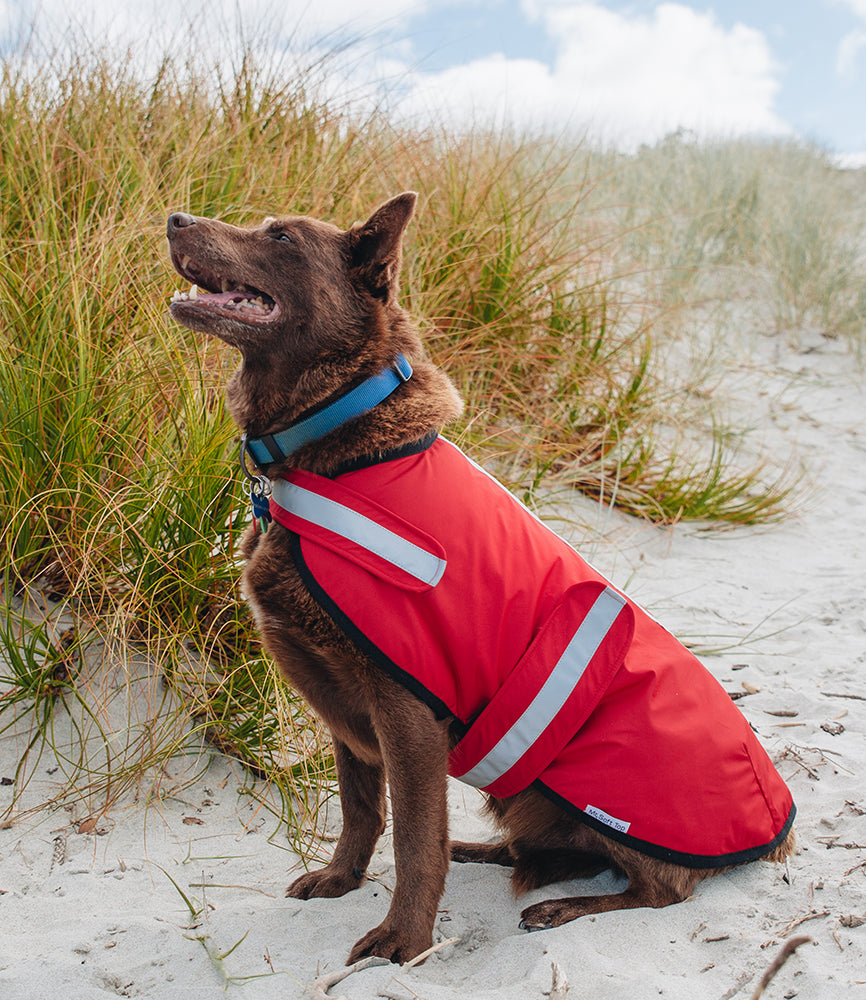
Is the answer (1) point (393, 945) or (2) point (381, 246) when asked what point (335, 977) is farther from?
(2) point (381, 246)

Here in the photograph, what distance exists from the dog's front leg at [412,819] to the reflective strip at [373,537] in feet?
0.99

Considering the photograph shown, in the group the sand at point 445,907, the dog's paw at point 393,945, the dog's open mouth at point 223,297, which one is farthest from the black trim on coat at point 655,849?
the dog's open mouth at point 223,297

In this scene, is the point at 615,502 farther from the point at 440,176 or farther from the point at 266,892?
the point at 266,892

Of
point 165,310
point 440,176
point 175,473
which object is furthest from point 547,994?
point 440,176

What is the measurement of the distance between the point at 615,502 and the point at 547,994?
3.45m

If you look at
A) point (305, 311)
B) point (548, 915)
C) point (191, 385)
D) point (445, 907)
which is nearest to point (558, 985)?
point (548, 915)

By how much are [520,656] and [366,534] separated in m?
0.49

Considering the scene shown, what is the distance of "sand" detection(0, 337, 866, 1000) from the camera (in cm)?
199

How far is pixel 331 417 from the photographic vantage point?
2172 millimetres

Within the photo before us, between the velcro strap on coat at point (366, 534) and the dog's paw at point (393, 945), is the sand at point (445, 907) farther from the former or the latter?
the velcro strap on coat at point (366, 534)

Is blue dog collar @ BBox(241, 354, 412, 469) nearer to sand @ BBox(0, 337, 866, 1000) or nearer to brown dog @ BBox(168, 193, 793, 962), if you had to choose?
brown dog @ BBox(168, 193, 793, 962)

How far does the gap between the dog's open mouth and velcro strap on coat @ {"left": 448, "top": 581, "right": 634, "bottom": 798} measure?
107 cm

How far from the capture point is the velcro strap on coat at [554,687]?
2135 millimetres

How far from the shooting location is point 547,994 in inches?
75.6
